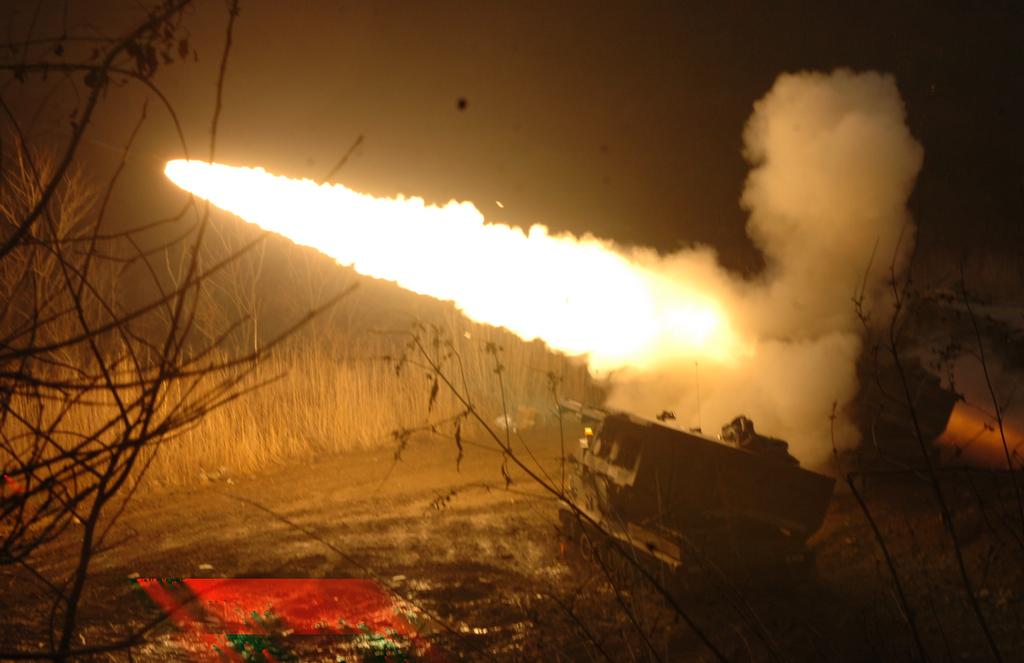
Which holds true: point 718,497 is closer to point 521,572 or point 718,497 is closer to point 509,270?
point 521,572

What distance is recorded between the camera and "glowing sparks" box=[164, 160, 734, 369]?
1171cm

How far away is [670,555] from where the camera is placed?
6887 mm

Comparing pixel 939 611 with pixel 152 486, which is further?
pixel 152 486

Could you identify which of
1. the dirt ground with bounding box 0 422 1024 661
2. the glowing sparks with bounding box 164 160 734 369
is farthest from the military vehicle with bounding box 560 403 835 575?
the glowing sparks with bounding box 164 160 734 369

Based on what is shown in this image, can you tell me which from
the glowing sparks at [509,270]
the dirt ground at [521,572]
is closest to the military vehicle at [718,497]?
the dirt ground at [521,572]

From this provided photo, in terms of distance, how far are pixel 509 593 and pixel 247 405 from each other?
6.32m

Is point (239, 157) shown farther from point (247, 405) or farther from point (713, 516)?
point (713, 516)

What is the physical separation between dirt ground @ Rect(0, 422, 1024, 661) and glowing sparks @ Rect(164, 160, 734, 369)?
8.97 ft

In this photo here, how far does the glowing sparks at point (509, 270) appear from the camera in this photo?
1171 centimetres

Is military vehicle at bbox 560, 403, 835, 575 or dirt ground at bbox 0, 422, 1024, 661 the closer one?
dirt ground at bbox 0, 422, 1024, 661

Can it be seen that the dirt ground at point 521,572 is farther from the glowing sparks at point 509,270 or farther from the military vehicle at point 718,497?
the glowing sparks at point 509,270

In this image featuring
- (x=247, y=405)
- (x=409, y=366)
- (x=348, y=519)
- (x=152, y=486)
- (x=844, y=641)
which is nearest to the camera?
(x=844, y=641)

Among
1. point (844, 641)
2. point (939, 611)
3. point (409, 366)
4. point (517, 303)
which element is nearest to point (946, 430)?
point (939, 611)

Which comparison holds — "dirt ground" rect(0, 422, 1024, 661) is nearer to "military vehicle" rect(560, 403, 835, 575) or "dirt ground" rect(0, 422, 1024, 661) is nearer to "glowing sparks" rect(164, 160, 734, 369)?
"military vehicle" rect(560, 403, 835, 575)
